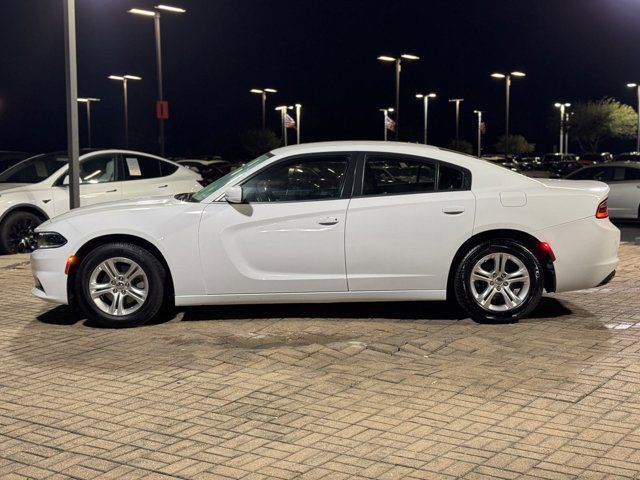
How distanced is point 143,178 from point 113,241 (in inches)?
276

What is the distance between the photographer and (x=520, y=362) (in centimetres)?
698

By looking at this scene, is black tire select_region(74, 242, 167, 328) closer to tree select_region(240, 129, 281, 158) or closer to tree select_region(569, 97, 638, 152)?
tree select_region(240, 129, 281, 158)

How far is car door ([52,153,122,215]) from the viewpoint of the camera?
14.9 m

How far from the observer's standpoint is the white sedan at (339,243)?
8.30 m

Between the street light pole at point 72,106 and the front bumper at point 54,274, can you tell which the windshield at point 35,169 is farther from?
the front bumper at point 54,274

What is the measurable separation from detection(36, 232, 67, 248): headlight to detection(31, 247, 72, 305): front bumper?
6 cm

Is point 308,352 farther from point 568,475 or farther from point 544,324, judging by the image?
point 568,475

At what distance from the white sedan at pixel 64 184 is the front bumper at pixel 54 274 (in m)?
6.07

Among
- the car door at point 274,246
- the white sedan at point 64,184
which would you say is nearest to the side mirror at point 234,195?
the car door at point 274,246

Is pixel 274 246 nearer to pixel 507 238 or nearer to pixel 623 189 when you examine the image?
pixel 507 238

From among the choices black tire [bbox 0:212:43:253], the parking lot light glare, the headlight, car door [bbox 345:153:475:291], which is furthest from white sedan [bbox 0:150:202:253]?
the parking lot light glare

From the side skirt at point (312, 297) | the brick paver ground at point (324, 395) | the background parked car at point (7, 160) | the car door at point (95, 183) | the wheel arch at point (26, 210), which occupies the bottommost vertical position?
the brick paver ground at point (324, 395)

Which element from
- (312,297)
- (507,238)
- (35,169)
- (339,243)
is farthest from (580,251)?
(35,169)

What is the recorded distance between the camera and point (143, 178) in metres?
15.4
